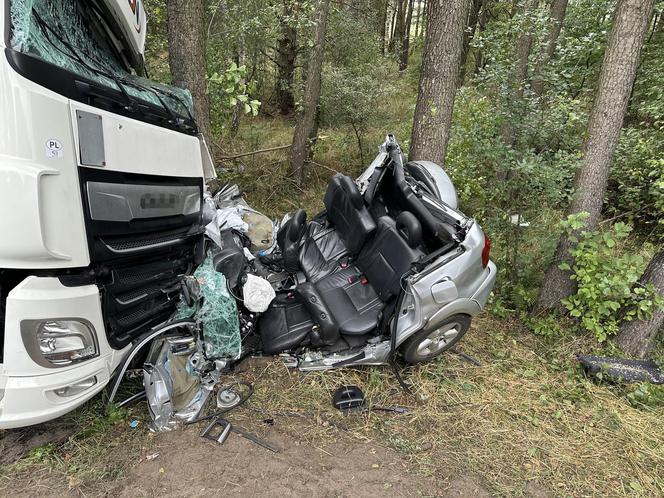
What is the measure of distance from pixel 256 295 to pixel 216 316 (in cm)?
36

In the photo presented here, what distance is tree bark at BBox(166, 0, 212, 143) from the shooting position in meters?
3.90

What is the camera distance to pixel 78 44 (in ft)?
7.98

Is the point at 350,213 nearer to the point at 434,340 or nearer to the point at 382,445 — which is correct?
the point at 434,340

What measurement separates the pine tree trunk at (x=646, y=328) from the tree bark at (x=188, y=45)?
15.2ft

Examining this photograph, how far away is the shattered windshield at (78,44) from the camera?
178 centimetres

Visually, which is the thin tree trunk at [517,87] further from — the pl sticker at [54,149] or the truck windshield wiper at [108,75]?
the pl sticker at [54,149]

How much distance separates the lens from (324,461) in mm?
2363

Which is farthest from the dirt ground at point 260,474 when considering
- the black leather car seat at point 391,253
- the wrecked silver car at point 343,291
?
the black leather car seat at point 391,253

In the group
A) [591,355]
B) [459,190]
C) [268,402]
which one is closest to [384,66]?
[459,190]

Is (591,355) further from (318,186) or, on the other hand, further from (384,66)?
(384,66)

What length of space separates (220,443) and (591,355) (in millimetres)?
3190

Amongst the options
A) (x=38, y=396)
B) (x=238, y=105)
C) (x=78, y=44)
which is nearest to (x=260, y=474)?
(x=38, y=396)

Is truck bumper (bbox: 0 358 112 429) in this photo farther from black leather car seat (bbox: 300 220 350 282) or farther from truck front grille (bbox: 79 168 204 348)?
black leather car seat (bbox: 300 220 350 282)

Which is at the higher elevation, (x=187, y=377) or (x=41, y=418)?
(x=41, y=418)
